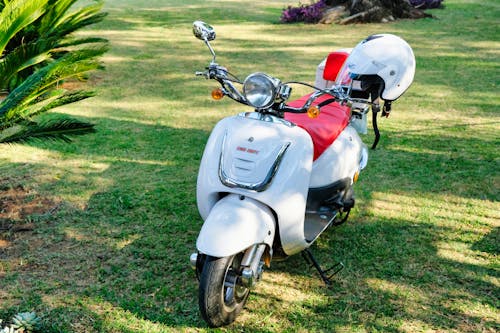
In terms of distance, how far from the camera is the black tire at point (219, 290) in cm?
287

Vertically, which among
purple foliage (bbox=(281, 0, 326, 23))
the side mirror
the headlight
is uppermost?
the side mirror

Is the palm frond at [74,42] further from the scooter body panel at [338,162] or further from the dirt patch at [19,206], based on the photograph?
the scooter body panel at [338,162]

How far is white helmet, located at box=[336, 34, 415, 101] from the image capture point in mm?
3564

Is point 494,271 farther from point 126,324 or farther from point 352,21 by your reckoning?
point 352,21

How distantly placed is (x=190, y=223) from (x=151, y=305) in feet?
3.53

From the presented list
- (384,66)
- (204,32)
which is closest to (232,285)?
(204,32)

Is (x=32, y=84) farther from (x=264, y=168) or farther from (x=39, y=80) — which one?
(x=264, y=168)

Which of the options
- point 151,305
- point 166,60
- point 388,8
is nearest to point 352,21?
point 388,8

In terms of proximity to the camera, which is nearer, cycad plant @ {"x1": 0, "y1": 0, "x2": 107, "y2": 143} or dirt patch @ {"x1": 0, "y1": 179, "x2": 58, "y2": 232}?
cycad plant @ {"x1": 0, "y1": 0, "x2": 107, "y2": 143}

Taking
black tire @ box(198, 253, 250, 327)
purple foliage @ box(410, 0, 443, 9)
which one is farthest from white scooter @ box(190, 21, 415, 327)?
purple foliage @ box(410, 0, 443, 9)

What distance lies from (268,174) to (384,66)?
109cm

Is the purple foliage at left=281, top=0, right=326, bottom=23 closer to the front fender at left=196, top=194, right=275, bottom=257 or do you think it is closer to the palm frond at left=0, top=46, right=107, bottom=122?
the palm frond at left=0, top=46, right=107, bottom=122

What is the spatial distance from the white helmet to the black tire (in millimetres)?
1393

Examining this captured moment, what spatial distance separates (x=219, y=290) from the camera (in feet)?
9.53
